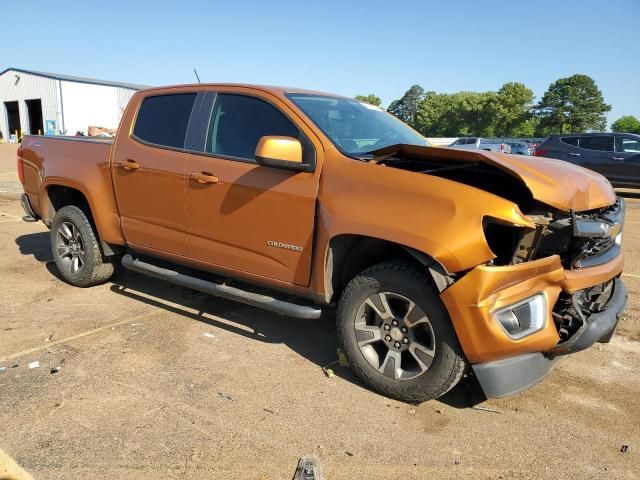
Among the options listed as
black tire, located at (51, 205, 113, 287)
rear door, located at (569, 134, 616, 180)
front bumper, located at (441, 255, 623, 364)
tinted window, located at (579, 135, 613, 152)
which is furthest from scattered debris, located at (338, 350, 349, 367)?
tinted window, located at (579, 135, 613, 152)

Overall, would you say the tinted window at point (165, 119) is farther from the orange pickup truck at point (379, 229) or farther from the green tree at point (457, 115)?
the green tree at point (457, 115)

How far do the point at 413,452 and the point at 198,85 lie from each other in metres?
3.21

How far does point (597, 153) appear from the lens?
1377 cm

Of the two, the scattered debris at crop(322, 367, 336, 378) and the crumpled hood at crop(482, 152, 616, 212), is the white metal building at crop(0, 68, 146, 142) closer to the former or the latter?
the scattered debris at crop(322, 367, 336, 378)

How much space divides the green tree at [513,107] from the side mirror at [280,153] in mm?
85479

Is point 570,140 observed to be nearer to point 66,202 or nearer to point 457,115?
point 66,202

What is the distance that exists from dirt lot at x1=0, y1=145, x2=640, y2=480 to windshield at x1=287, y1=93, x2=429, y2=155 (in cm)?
157

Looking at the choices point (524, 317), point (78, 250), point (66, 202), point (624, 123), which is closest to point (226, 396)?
point (524, 317)

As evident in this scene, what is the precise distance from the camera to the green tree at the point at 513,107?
3201 inches

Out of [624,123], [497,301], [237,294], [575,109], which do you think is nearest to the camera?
[497,301]

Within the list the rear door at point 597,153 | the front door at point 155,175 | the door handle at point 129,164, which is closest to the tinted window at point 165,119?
the front door at point 155,175

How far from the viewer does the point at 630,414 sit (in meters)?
3.17

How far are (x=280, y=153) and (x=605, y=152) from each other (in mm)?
12952

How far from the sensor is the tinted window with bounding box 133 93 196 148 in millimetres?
4309
